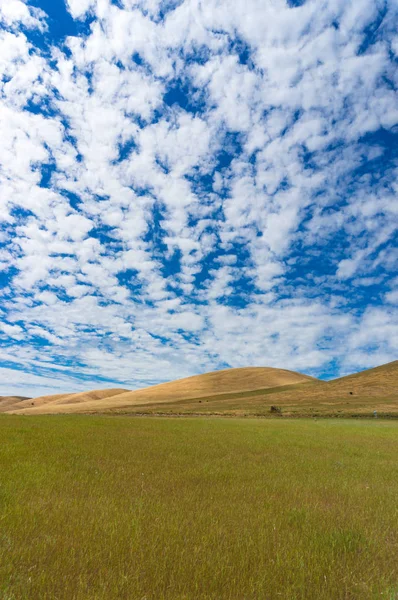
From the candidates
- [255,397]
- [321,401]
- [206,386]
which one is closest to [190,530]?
[321,401]

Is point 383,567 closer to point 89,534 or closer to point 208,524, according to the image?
point 208,524

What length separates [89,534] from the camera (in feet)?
19.9

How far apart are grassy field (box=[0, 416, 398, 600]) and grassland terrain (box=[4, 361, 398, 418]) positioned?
5507cm

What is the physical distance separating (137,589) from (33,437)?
14.7 metres

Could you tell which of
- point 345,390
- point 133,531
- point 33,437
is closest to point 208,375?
point 345,390

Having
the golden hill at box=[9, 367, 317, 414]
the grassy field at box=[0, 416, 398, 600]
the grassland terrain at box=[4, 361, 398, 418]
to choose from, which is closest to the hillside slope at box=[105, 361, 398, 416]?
the grassland terrain at box=[4, 361, 398, 418]

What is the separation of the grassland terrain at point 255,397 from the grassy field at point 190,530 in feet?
181

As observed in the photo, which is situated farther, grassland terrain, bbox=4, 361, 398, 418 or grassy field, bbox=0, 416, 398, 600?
grassland terrain, bbox=4, 361, 398, 418

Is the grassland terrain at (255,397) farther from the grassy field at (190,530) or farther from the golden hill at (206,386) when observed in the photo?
the grassy field at (190,530)

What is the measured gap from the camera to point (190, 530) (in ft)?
21.6

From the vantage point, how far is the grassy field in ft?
15.6

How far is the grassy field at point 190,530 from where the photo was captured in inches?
187

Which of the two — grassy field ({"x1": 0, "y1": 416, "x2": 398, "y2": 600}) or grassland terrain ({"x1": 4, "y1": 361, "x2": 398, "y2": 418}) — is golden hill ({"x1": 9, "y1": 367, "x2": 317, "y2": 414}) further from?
grassy field ({"x1": 0, "y1": 416, "x2": 398, "y2": 600})

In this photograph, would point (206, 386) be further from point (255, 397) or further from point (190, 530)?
point (190, 530)
